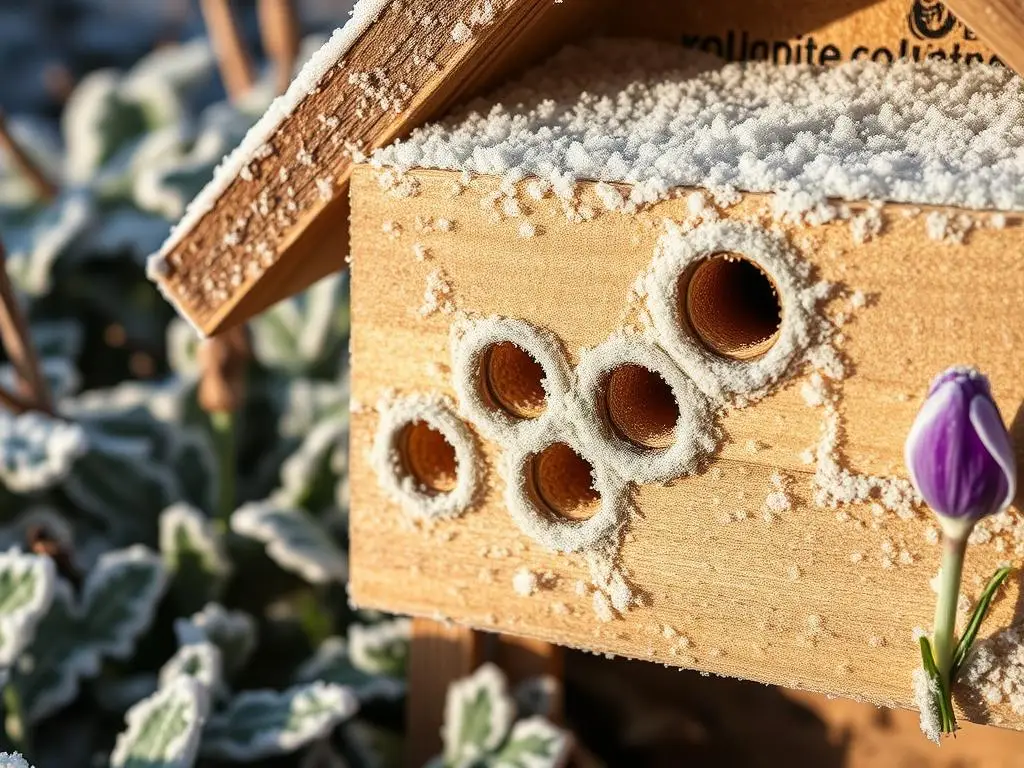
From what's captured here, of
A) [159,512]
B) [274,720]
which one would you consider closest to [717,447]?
[274,720]

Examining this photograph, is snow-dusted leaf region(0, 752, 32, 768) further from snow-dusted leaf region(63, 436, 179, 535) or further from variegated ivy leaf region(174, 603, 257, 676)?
snow-dusted leaf region(63, 436, 179, 535)

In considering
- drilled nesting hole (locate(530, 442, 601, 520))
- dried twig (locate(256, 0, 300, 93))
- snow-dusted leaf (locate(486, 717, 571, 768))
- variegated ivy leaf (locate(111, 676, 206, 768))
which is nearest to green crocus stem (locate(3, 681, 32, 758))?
variegated ivy leaf (locate(111, 676, 206, 768))

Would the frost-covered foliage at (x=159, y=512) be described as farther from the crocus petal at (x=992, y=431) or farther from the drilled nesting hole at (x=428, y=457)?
the crocus petal at (x=992, y=431)

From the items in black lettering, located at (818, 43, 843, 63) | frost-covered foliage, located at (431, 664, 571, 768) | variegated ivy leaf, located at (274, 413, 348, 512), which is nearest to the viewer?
black lettering, located at (818, 43, 843, 63)

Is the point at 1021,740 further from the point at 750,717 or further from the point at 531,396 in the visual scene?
the point at 531,396

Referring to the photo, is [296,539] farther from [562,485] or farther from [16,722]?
[562,485]

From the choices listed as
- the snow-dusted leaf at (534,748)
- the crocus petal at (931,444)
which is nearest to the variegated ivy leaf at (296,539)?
the snow-dusted leaf at (534,748)

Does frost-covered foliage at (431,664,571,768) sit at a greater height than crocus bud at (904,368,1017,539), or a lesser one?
lesser
